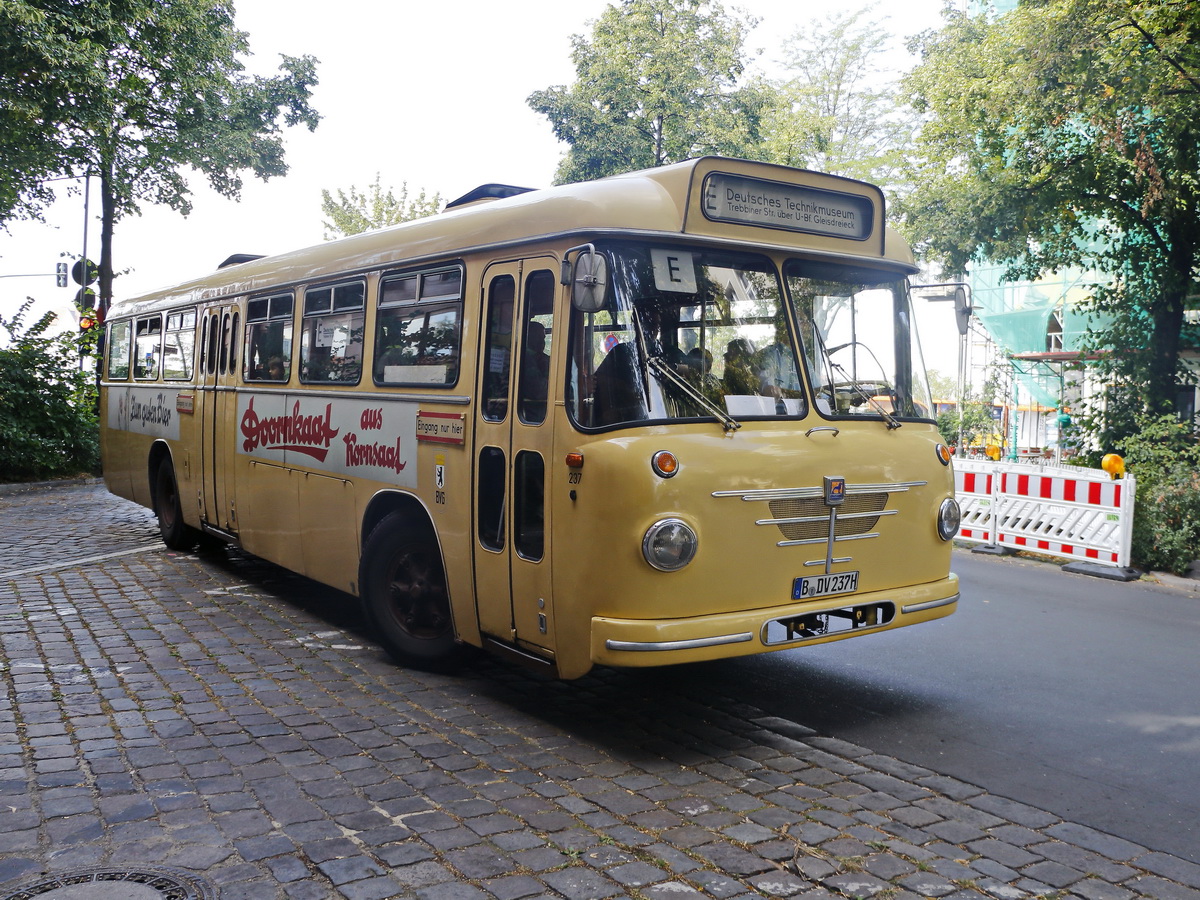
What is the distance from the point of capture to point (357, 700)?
628 centimetres

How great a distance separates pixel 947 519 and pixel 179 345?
8.35m

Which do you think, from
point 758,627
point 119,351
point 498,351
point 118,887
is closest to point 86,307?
point 119,351

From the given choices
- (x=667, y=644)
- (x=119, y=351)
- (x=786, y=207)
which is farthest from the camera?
(x=119, y=351)

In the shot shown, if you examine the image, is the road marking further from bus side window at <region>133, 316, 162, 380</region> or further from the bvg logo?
the bvg logo

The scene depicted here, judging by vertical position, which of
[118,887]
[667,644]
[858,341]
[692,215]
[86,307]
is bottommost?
[118,887]

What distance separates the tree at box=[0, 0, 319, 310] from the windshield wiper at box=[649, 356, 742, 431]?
16109 millimetres

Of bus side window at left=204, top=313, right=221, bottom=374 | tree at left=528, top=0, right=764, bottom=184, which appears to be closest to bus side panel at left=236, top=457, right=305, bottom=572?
bus side window at left=204, top=313, right=221, bottom=374

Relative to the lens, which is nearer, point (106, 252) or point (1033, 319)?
point (106, 252)

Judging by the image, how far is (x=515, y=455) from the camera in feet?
19.1

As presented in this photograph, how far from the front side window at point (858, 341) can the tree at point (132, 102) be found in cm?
1601

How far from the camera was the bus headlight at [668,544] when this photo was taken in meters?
5.16

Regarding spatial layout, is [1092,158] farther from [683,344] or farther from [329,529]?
[329,529]

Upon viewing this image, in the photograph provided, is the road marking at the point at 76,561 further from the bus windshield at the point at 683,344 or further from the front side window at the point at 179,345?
the bus windshield at the point at 683,344

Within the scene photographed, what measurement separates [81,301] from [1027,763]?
22.6m
